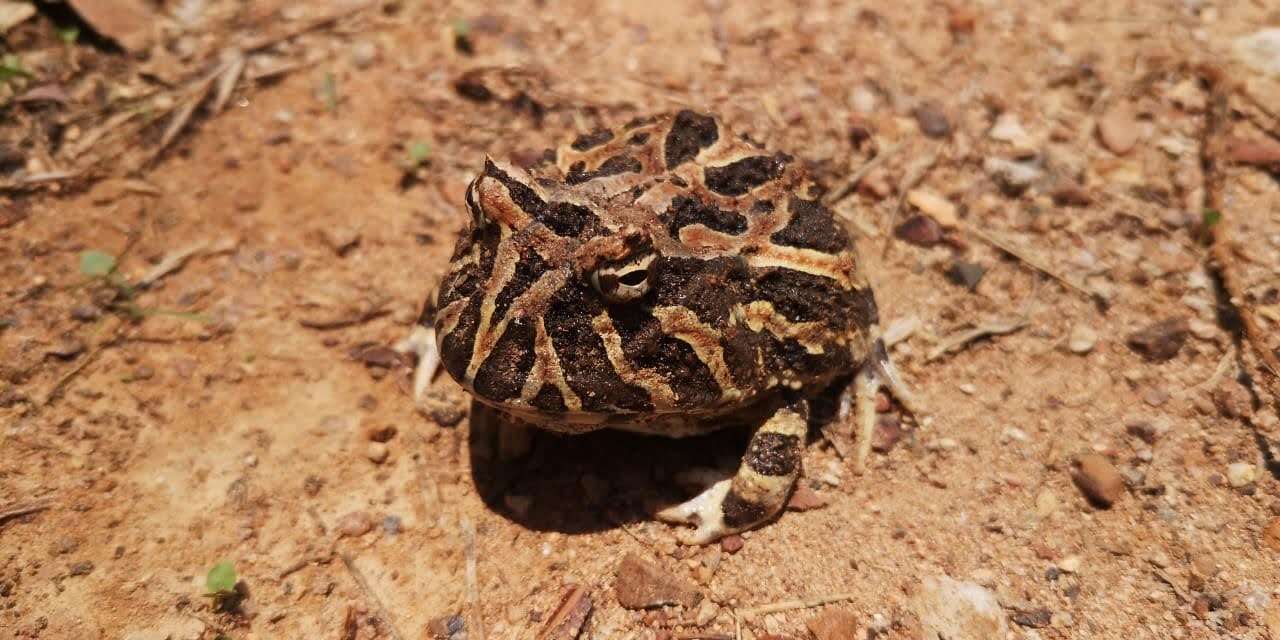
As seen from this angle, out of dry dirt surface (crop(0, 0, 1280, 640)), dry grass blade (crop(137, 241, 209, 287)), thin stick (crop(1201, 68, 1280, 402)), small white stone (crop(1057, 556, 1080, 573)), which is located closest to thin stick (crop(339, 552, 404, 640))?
dry dirt surface (crop(0, 0, 1280, 640))

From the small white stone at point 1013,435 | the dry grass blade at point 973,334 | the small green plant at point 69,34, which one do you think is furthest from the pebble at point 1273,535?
the small green plant at point 69,34

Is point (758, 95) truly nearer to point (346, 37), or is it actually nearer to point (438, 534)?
point (346, 37)

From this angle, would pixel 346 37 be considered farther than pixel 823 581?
Yes

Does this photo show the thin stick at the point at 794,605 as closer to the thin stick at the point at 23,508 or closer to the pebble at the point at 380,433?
the pebble at the point at 380,433

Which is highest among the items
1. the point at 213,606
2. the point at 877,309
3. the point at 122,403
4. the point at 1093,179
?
the point at 1093,179

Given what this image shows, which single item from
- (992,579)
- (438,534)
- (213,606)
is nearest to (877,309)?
(992,579)

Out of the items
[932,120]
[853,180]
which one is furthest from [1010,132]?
[853,180]
